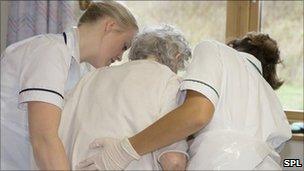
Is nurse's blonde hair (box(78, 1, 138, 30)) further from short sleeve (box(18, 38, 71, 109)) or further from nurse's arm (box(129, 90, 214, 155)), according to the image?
nurse's arm (box(129, 90, 214, 155))

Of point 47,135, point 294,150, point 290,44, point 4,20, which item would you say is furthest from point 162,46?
point 4,20

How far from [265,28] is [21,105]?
1.66 metres

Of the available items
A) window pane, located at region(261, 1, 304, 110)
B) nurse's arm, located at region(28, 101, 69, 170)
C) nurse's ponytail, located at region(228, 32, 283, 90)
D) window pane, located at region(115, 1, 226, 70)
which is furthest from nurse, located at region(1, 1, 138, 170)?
window pane, located at region(261, 1, 304, 110)

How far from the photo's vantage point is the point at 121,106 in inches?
47.8

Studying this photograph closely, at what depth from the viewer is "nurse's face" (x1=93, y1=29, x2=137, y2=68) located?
149 cm

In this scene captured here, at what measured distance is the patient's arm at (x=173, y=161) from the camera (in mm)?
1208

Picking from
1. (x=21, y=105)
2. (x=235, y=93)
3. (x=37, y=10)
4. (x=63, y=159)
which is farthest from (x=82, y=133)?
(x=37, y=10)

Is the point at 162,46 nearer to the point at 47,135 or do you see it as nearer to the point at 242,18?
the point at 47,135

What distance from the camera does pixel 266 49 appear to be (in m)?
1.66

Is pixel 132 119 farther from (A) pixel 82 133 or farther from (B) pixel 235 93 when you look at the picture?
(B) pixel 235 93

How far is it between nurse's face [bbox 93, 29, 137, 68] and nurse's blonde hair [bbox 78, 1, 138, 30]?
0.10ft

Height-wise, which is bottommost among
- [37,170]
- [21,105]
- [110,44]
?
[37,170]

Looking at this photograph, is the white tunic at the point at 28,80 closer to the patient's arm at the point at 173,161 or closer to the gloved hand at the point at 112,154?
the gloved hand at the point at 112,154

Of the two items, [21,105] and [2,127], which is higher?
[21,105]
